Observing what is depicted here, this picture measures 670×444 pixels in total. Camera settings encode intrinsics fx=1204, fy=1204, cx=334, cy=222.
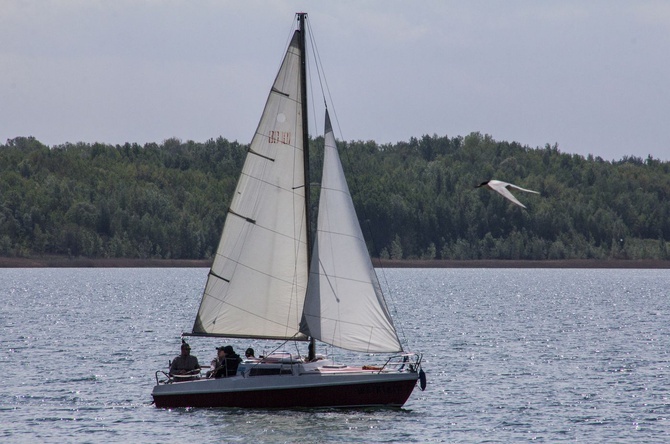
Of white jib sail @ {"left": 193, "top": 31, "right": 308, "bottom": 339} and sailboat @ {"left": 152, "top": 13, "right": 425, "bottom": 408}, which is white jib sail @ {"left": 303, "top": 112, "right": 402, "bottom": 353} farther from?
white jib sail @ {"left": 193, "top": 31, "right": 308, "bottom": 339}

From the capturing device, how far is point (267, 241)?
1518 inches

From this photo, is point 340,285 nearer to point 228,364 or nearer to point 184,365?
point 228,364

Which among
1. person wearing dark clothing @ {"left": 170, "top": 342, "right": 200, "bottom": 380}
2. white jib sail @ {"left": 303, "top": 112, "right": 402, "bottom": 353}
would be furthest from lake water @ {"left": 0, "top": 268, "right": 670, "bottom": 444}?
white jib sail @ {"left": 303, "top": 112, "right": 402, "bottom": 353}

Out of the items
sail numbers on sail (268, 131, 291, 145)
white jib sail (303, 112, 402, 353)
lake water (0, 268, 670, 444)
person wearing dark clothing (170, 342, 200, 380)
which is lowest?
lake water (0, 268, 670, 444)

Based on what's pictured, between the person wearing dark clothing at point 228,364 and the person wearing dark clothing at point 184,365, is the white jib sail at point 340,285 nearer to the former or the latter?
the person wearing dark clothing at point 228,364

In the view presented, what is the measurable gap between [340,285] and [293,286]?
1617mm

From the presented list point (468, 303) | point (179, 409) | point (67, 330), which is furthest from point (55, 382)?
point (468, 303)

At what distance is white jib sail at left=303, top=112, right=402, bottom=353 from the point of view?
124ft

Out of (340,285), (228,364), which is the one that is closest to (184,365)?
(228,364)

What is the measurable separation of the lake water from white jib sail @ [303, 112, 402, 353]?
2496mm

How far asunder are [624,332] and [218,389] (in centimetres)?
4703

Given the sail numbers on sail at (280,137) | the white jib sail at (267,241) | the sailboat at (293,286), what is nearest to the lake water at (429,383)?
the sailboat at (293,286)

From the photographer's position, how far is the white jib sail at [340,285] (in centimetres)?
3772

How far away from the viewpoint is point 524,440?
3597cm
